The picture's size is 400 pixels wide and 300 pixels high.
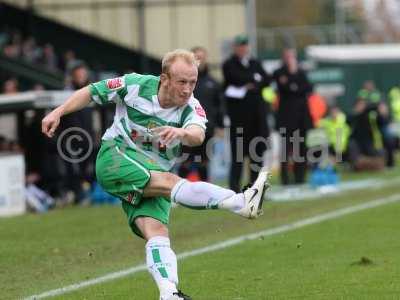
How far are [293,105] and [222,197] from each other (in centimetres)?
1097

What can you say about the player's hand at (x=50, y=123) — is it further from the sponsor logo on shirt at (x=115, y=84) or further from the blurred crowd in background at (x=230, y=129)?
the blurred crowd in background at (x=230, y=129)

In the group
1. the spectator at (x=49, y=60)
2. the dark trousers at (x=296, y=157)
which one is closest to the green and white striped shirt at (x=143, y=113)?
the dark trousers at (x=296, y=157)

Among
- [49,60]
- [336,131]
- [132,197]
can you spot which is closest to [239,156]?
[132,197]

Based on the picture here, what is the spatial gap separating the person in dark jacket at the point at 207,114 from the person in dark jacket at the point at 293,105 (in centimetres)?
120

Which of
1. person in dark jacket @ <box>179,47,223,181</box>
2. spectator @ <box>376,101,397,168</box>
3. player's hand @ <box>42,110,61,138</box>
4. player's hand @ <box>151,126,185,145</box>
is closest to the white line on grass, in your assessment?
player's hand @ <box>42,110,61,138</box>

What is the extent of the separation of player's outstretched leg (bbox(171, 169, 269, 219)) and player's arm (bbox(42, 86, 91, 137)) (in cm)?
80

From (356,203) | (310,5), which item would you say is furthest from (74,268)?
(310,5)

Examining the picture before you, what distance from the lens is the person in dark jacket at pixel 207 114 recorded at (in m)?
16.2

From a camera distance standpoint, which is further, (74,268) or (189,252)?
(189,252)

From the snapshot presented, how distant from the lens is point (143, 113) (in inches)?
283

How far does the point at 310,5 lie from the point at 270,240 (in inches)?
2246

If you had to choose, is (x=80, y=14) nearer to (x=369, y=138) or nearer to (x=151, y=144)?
(x=369, y=138)

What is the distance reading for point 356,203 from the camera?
596 inches

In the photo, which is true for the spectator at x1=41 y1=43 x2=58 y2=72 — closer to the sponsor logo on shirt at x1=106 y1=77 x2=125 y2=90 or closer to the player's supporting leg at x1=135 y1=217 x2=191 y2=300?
the sponsor logo on shirt at x1=106 y1=77 x2=125 y2=90
